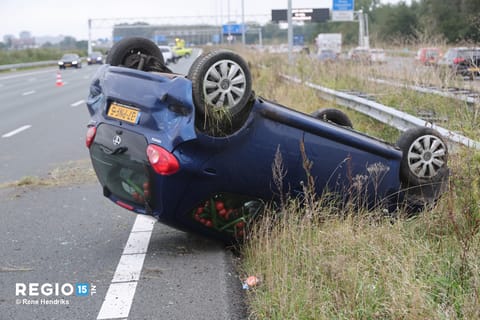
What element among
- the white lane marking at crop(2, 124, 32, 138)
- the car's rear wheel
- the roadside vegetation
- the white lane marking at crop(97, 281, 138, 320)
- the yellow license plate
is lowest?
the white lane marking at crop(97, 281, 138, 320)

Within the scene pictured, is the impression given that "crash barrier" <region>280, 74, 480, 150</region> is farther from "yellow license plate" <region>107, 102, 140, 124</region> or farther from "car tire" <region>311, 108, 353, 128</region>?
"yellow license plate" <region>107, 102, 140, 124</region>

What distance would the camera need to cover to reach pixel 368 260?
14.3ft

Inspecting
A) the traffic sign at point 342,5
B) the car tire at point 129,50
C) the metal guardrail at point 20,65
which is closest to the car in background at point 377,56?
the car tire at point 129,50

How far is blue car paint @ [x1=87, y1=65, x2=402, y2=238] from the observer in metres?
4.97

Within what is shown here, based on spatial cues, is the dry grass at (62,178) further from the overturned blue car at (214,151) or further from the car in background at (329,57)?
the car in background at (329,57)

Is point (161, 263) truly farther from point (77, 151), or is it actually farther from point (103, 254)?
point (77, 151)

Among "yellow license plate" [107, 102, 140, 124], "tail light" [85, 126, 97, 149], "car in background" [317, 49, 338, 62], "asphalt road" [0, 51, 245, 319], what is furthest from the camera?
"car in background" [317, 49, 338, 62]

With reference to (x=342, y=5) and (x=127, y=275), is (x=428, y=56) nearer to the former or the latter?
(x=127, y=275)

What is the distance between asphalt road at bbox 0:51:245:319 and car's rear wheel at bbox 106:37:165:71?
1409 mm

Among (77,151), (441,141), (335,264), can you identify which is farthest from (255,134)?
(77,151)

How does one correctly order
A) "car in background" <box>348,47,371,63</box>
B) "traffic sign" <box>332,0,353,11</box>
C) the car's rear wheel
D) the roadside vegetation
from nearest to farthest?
1. the roadside vegetation
2. the car's rear wheel
3. "car in background" <box>348,47,371,63</box>
4. "traffic sign" <box>332,0,353,11</box>

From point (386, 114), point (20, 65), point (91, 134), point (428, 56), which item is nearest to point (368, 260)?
point (91, 134)

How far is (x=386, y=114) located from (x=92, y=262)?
5.83 metres

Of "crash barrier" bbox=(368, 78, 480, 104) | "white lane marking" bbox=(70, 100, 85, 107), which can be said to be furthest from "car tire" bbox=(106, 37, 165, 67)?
"white lane marking" bbox=(70, 100, 85, 107)
